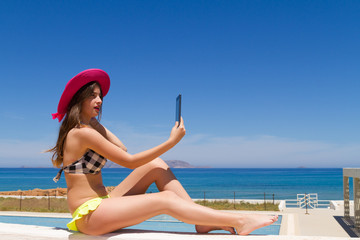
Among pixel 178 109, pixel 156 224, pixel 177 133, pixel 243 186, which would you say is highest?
pixel 178 109

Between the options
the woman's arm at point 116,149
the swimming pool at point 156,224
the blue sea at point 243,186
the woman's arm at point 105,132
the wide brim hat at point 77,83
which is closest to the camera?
the woman's arm at point 116,149

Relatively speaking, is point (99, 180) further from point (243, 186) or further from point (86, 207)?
point (243, 186)

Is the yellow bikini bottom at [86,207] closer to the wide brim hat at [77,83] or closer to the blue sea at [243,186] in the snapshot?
the wide brim hat at [77,83]

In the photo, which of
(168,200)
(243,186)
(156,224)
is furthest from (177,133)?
(243,186)

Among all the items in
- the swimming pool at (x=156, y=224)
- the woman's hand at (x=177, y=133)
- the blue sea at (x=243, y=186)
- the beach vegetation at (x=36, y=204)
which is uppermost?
the woman's hand at (x=177, y=133)

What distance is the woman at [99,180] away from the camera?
2.17m

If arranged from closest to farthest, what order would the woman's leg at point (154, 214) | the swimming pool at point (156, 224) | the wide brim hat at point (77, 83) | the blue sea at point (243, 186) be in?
the woman's leg at point (154, 214) < the wide brim hat at point (77, 83) < the swimming pool at point (156, 224) < the blue sea at point (243, 186)

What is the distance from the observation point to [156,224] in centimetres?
1108

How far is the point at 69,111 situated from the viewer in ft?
8.06

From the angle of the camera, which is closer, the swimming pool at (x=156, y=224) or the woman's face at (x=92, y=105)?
the woman's face at (x=92, y=105)

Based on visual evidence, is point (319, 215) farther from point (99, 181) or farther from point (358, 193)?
point (99, 181)

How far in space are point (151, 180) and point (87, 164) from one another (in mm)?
466

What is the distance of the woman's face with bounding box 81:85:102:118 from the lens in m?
2.45

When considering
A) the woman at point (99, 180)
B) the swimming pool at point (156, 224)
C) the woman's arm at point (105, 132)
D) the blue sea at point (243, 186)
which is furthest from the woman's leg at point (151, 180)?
the blue sea at point (243, 186)
